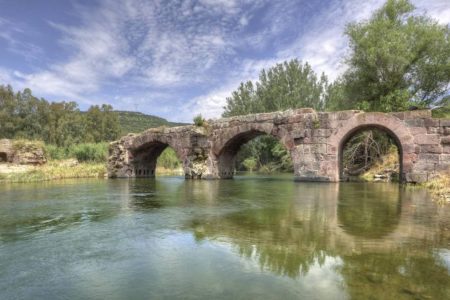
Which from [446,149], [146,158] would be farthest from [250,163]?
[446,149]

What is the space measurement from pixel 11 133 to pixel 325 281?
50065 mm

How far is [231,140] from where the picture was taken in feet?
62.7

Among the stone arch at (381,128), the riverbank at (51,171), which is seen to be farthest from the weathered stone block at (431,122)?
the riverbank at (51,171)

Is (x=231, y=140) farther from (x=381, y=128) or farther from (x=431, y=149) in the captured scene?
(x=431, y=149)

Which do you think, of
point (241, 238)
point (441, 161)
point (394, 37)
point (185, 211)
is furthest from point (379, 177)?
point (241, 238)

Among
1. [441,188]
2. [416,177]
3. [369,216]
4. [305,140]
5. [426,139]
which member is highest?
[305,140]

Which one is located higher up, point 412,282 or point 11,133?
point 11,133

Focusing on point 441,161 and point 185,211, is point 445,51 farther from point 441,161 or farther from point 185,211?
point 185,211

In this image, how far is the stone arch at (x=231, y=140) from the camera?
57.1 ft

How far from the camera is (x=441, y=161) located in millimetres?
13430

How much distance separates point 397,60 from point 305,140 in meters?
7.26

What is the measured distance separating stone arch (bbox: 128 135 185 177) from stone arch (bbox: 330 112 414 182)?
9409 millimetres

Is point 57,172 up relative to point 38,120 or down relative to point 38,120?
down

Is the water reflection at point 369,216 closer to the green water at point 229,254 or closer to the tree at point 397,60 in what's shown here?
the green water at point 229,254
